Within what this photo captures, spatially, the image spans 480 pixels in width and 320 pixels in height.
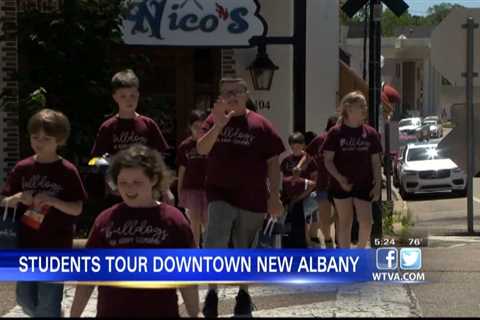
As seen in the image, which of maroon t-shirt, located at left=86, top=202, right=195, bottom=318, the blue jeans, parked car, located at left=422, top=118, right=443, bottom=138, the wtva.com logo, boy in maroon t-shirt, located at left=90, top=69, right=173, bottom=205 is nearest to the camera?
maroon t-shirt, located at left=86, top=202, right=195, bottom=318

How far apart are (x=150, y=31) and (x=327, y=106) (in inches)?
184

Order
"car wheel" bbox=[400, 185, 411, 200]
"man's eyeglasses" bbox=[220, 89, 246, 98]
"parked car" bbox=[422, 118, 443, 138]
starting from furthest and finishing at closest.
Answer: "parked car" bbox=[422, 118, 443, 138] → "car wheel" bbox=[400, 185, 411, 200] → "man's eyeglasses" bbox=[220, 89, 246, 98]

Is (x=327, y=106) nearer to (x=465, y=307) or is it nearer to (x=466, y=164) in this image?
(x=466, y=164)

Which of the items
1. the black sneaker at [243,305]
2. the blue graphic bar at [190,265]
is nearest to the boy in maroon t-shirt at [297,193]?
the blue graphic bar at [190,265]

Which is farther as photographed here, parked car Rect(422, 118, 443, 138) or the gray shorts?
parked car Rect(422, 118, 443, 138)

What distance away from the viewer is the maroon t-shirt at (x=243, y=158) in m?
6.56

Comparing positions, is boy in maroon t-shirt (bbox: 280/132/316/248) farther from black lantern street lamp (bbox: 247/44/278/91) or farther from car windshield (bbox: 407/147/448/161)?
car windshield (bbox: 407/147/448/161)

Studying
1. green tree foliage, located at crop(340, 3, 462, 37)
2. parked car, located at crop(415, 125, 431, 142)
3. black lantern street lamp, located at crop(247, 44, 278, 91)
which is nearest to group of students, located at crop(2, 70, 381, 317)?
black lantern street lamp, located at crop(247, 44, 278, 91)

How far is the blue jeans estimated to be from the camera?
534 cm

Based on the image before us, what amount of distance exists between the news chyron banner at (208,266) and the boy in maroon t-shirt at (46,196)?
9 centimetres

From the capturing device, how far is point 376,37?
12133 mm

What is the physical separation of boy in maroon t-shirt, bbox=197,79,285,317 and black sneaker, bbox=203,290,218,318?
18 centimetres

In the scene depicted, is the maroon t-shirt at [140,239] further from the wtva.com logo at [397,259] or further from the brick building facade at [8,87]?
the brick building facade at [8,87]

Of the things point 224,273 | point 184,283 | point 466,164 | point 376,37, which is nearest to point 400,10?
point 376,37
